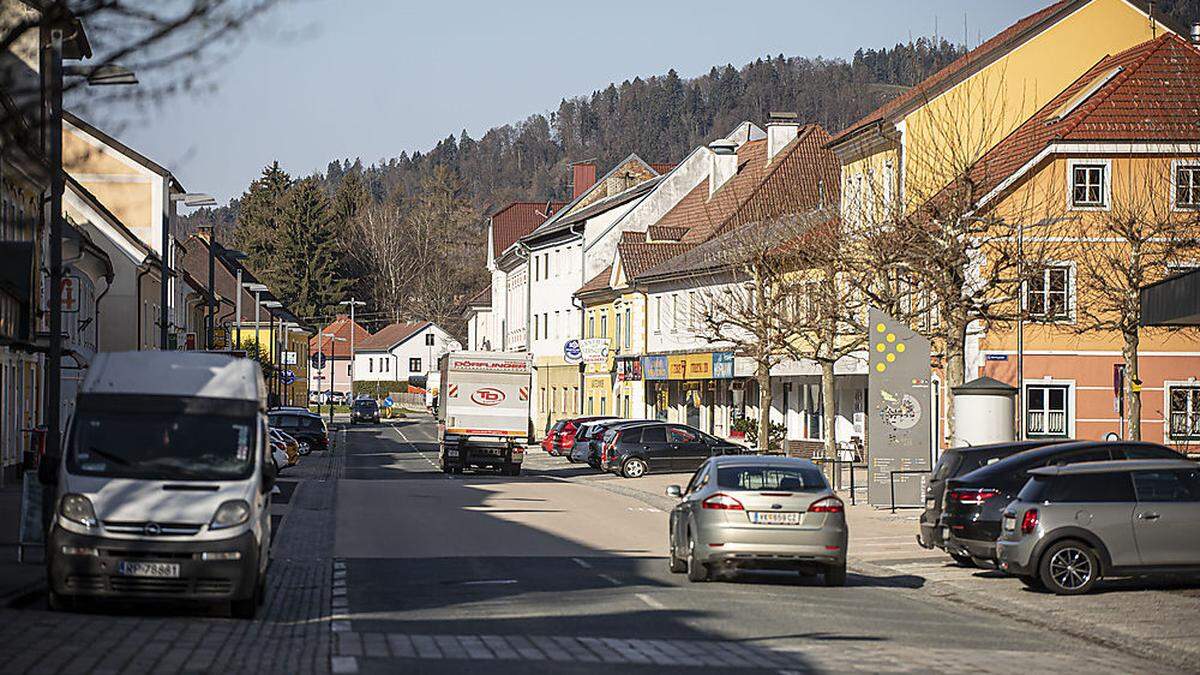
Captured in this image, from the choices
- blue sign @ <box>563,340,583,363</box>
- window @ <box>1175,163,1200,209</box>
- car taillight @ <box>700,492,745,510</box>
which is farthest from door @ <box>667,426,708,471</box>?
car taillight @ <box>700,492,745,510</box>

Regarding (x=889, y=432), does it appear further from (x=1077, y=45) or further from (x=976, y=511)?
(x=1077, y=45)

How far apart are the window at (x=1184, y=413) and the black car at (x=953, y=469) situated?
20.8m

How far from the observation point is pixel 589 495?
132ft

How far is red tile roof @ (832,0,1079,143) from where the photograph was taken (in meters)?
45.7

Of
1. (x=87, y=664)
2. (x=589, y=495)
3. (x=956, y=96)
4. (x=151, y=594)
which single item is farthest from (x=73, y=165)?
(x=956, y=96)

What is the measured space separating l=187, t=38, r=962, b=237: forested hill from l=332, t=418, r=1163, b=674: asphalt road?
409ft

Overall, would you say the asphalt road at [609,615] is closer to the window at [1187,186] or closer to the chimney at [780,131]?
the window at [1187,186]

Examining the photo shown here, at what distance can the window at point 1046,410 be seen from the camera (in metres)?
42.7

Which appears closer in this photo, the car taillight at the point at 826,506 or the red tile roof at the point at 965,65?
the car taillight at the point at 826,506

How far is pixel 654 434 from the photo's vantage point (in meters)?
49.8

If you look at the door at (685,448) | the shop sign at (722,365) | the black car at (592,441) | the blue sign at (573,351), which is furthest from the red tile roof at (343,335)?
the door at (685,448)

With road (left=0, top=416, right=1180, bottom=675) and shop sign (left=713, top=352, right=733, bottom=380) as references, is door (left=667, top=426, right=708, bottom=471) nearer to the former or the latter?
shop sign (left=713, top=352, right=733, bottom=380)

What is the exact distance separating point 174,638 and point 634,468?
119ft


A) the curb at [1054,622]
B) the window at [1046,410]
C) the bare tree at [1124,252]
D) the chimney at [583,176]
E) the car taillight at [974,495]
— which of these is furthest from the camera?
the chimney at [583,176]
